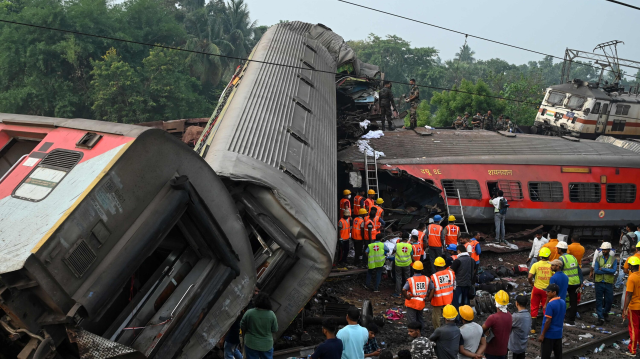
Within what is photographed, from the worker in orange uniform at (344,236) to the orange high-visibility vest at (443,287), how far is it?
3.34m

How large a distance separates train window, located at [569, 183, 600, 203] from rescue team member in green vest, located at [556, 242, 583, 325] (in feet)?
19.3

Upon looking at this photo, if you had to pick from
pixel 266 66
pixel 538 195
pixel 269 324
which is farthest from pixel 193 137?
pixel 269 324

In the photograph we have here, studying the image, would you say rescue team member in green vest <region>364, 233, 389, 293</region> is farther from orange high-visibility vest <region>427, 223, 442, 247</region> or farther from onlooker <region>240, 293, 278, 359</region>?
onlooker <region>240, 293, 278, 359</region>

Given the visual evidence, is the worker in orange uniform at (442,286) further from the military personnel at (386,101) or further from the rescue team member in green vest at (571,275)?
the military personnel at (386,101)

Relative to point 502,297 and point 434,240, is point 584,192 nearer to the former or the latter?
point 434,240

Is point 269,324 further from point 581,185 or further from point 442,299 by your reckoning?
point 581,185

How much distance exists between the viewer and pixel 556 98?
20984mm

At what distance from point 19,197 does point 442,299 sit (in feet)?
18.8

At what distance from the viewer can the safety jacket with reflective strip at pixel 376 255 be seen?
10.3 m

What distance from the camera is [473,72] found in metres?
72.4

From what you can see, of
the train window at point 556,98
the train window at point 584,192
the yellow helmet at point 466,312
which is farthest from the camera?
the train window at point 556,98

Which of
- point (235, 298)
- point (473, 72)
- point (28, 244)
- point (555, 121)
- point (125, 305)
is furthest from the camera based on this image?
point (473, 72)

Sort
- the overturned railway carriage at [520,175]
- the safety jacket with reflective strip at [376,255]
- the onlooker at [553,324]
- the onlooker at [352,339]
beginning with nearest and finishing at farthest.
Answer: the onlooker at [352,339]
the onlooker at [553,324]
the safety jacket with reflective strip at [376,255]
the overturned railway carriage at [520,175]

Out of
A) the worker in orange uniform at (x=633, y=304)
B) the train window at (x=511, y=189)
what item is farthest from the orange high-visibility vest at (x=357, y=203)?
the worker in orange uniform at (x=633, y=304)
